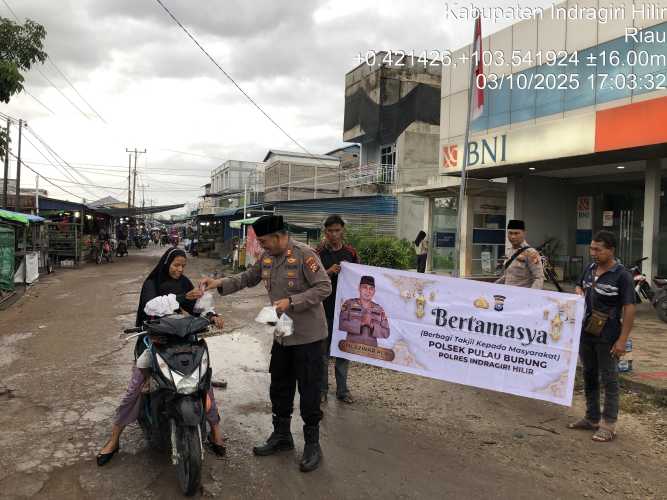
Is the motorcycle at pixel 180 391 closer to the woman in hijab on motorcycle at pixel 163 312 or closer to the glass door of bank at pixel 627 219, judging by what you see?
the woman in hijab on motorcycle at pixel 163 312

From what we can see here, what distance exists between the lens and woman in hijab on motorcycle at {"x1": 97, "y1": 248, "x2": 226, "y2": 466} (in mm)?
3633

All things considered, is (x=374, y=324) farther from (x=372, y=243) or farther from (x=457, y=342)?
(x=372, y=243)

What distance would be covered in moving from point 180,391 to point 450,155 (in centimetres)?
1480

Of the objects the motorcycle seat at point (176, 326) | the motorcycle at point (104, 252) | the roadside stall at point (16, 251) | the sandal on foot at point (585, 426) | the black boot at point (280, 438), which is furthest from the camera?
the motorcycle at point (104, 252)

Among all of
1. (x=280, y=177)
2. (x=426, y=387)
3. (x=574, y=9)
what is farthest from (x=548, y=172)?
(x=280, y=177)

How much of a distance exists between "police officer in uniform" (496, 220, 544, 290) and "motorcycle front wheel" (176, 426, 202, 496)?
3.65 metres

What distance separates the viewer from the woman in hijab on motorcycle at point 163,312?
143 inches

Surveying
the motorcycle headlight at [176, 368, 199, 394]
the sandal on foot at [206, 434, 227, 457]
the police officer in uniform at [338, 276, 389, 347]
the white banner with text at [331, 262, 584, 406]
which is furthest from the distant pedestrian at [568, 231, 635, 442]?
the motorcycle headlight at [176, 368, 199, 394]

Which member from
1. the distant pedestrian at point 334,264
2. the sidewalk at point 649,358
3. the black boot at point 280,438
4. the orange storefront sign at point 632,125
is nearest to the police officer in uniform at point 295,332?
the black boot at point 280,438

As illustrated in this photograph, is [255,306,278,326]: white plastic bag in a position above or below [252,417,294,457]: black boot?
above

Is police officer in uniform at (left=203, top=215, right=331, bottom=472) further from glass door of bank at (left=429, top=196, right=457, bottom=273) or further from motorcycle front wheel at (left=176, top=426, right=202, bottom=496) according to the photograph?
glass door of bank at (left=429, top=196, right=457, bottom=273)

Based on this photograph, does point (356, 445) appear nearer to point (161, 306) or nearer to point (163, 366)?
point (163, 366)

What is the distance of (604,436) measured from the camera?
426 cm

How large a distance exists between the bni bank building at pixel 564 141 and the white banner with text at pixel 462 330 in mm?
7878
